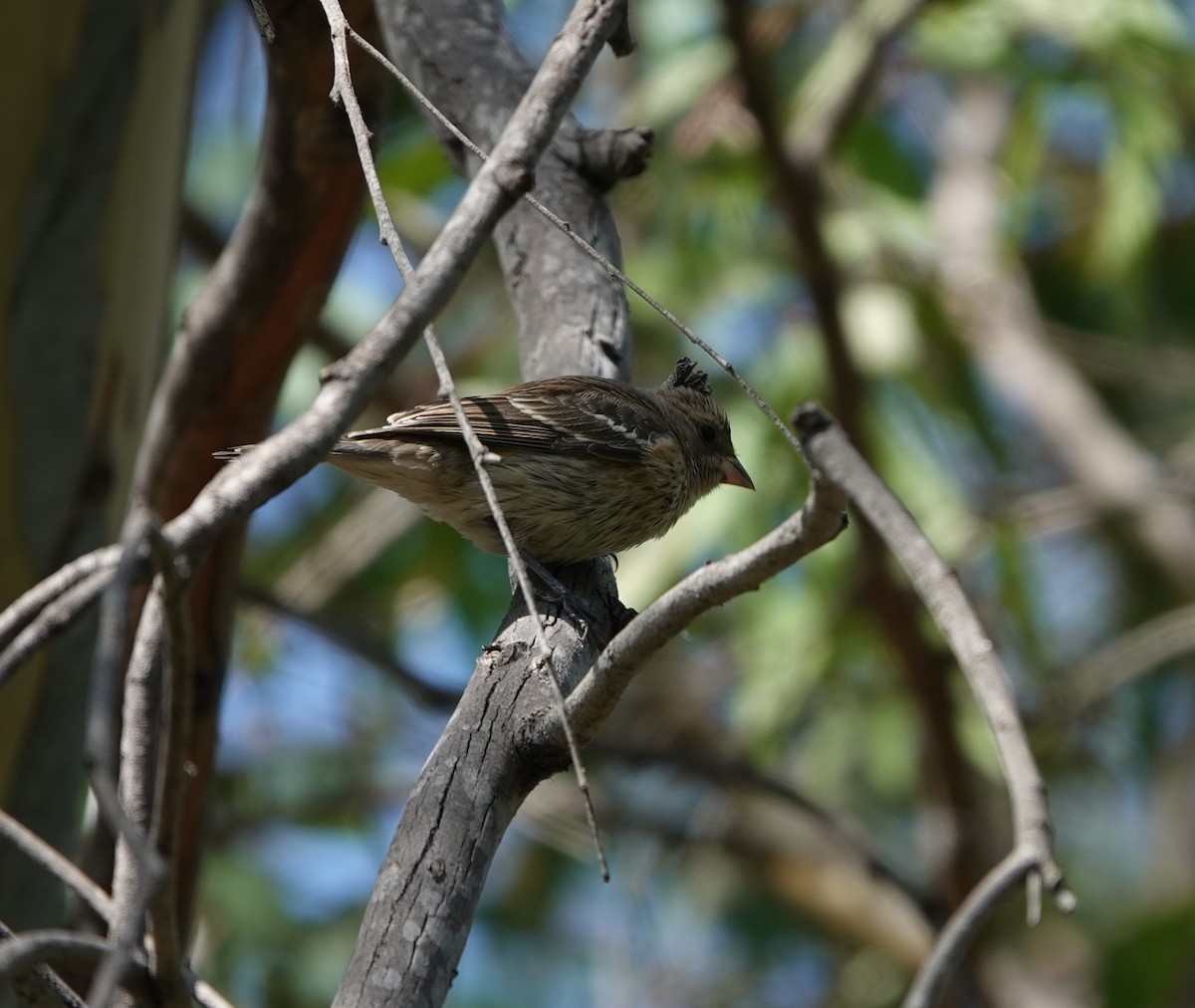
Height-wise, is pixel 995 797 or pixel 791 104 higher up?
pixel 791 104

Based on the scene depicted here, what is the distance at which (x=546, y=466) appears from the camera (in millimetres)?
Result: 4414

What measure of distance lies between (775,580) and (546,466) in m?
3.08

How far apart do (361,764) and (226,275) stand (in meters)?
5.46

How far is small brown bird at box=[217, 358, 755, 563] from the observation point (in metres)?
4.17

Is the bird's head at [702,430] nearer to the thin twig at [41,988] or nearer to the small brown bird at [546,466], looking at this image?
the small brown bird at [546,466]

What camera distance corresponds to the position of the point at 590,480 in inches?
174

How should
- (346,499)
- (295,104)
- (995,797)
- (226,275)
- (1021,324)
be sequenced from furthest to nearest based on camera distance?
(995,797), (346,499), (1021,324), (226,275), (295,104)

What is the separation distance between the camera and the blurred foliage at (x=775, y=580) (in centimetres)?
657

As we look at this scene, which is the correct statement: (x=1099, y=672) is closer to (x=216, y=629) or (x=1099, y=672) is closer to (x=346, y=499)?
(x=216, y=629)

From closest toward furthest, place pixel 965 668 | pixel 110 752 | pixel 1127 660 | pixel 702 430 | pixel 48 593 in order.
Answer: pixel 110 752
pixel 965 668
pixel 48 593
pixel 702 430
pixel 1127 660

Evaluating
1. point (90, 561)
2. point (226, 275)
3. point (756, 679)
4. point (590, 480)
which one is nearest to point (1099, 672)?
point (756, 679)

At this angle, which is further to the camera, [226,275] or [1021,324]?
→ [1021,324]

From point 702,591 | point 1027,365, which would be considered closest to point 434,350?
point 702,591

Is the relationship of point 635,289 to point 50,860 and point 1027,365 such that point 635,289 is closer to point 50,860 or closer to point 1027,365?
point 50,860
